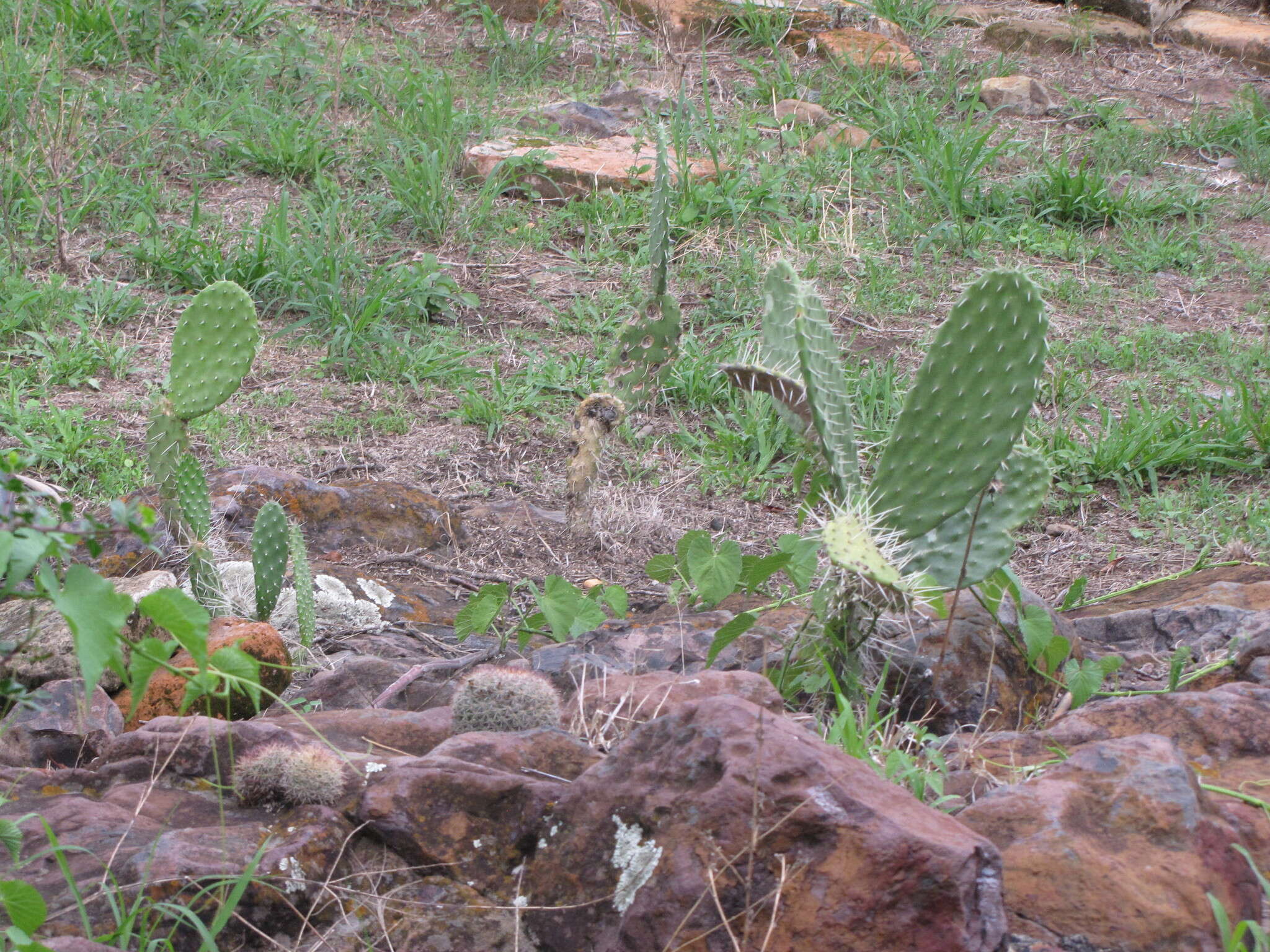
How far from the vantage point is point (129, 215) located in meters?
5.18

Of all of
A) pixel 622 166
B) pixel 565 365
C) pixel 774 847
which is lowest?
pixel 565 365

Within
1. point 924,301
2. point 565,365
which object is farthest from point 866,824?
point 924,301

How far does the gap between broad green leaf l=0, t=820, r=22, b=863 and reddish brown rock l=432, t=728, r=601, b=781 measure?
51cm

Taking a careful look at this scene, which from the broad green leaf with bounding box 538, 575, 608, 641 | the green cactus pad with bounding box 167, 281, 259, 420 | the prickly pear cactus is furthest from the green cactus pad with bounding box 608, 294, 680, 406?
the broad green leaf with bounding box 538, 575, 608, 641

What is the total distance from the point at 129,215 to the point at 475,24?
10.2 feet

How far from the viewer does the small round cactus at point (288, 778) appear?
4.93ft

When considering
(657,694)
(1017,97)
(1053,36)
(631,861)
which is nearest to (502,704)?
(657,694)

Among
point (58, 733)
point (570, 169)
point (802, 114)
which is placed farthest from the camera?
point (802, 114)

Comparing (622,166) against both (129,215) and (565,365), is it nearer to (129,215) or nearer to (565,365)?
(565,365)

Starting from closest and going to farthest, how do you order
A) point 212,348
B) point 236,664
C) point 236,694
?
point 236,664 < point 236,694 < point 212,348

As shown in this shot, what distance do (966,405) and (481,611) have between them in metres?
1.10

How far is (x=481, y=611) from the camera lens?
252cm

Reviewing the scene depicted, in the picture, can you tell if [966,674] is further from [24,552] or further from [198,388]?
[198,388]

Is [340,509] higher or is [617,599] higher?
[617,599]
